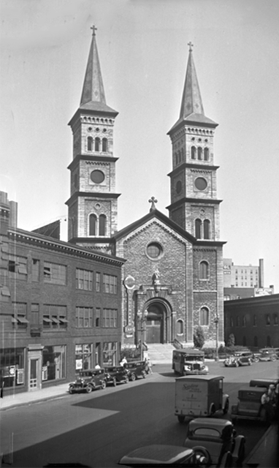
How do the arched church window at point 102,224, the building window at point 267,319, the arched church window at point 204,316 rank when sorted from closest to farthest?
the building window at point 267,319 → the arched church window at point 204,316 → the arched church window at point 102,224

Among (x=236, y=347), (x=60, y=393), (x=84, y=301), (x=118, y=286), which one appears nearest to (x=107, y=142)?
(x=118, y=286)

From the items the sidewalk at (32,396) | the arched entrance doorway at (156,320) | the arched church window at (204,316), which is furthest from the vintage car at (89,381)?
the arched church window at (204,316)

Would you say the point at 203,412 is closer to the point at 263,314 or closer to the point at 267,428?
the point at 267,428

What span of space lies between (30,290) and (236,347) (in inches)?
502

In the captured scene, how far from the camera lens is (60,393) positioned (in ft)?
92.8

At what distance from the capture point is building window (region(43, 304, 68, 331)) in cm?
3178

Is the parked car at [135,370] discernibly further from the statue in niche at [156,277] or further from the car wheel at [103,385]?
the statue in niche at [156,277]

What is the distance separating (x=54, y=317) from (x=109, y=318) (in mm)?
7429

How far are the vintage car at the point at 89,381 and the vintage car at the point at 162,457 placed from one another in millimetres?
15224

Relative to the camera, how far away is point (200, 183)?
63281mm

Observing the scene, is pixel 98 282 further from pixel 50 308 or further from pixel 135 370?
pixel 135 370

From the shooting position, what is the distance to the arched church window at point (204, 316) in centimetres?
5869

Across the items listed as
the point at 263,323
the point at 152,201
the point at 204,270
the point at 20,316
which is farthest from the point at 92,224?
the point at 263,323

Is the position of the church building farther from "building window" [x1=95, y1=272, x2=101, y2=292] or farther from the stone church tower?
"building window" [x1=95, y1=272, x2=101, y2=292]
